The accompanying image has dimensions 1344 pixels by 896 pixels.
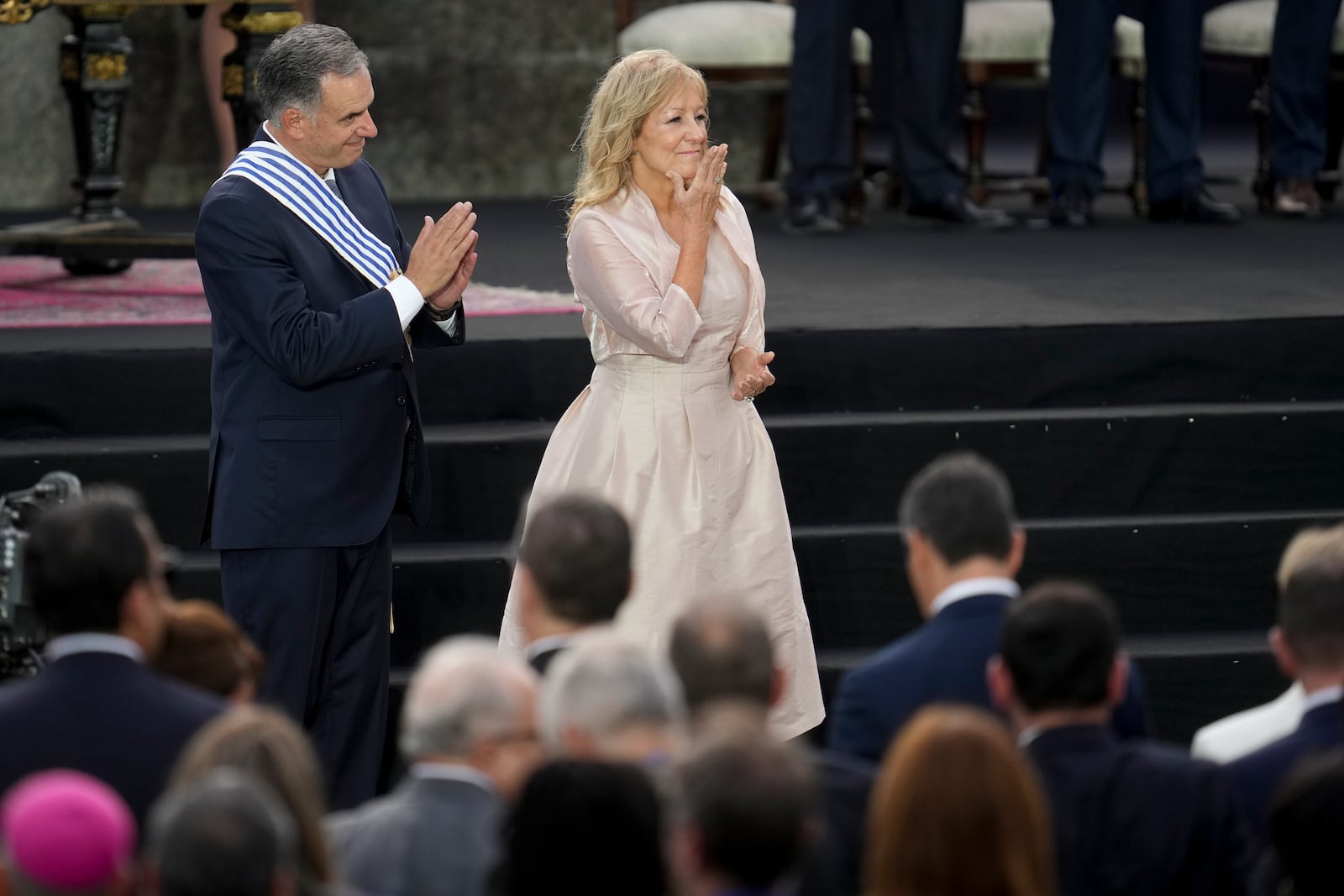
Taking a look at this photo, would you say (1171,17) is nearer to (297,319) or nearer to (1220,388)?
(1220,388)

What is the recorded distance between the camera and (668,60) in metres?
4.02

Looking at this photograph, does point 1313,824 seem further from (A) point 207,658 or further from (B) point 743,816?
(A) point 207,658

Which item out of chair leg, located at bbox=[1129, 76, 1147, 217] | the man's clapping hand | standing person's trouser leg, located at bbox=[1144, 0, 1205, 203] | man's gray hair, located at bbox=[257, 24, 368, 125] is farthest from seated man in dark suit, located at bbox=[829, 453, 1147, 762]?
chair leg, located at bbox=[1129, 76, 1147, 217]

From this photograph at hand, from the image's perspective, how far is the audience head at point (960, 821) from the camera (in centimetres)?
210

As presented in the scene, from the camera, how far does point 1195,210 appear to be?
7.24m

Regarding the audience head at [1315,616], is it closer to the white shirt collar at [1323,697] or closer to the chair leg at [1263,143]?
the white shirt collar at [1323,697]

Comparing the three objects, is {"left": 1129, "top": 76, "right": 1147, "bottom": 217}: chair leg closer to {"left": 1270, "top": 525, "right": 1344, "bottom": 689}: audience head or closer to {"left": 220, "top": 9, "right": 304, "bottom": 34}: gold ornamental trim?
{"left": 220, "top": 9, "right": 304, "bottom": 34}: gold ornamental trim

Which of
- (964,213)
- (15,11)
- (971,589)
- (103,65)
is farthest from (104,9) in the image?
(971,589)

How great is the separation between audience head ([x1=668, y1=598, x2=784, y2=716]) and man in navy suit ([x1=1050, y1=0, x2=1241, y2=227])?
4.85 meters

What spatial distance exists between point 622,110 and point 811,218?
3.16 meters

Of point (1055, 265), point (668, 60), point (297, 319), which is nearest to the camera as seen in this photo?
point (297, 319)

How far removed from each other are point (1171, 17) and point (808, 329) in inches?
103

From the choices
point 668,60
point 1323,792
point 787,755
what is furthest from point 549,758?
point 668,60

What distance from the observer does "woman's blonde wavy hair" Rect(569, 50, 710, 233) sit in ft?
13.1
